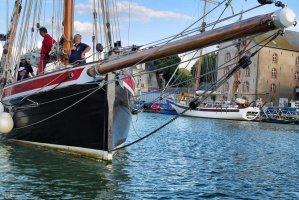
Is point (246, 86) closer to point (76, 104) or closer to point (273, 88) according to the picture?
point (273, 88)

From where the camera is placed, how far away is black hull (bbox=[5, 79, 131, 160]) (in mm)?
13023

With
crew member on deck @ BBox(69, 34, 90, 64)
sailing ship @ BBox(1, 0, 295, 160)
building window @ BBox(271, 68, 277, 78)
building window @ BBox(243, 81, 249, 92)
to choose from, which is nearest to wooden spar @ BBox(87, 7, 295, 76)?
sailing ship @ BBox(1, 0, 295, 160)

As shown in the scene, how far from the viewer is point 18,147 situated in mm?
16312

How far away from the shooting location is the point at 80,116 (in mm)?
13422

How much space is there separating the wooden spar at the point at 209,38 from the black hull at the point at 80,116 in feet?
10.7

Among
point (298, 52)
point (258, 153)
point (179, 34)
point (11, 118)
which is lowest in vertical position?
point (258, 153)

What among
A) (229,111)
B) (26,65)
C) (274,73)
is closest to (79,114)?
(26,65)

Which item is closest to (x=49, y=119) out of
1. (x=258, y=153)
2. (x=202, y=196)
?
(x=202, y=196)

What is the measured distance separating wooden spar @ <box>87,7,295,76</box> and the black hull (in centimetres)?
327

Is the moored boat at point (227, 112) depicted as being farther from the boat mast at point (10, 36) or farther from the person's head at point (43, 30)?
the person's head at point (43, 30)

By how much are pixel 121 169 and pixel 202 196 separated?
362 cm

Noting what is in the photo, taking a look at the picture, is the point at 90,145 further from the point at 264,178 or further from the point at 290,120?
the point at 290,120

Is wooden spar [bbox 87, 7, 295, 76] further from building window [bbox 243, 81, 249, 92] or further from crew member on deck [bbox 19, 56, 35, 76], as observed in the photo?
building window [bbox 243, 81, 249, 92]

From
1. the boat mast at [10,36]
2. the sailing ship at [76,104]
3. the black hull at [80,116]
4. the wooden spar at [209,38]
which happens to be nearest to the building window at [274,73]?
the boat mast at [10,36]
